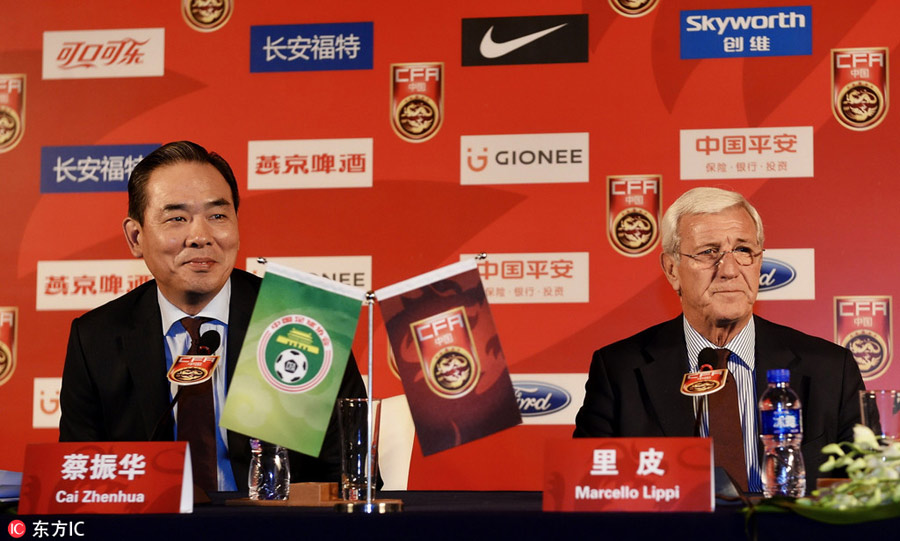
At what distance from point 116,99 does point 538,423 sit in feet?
6.82

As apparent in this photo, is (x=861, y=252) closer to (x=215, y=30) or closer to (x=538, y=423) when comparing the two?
(x=538, y=423)

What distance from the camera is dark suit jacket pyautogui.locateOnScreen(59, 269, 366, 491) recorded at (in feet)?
8.61

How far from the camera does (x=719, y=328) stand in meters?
2.78

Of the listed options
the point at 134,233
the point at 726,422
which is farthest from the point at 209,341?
the point at 726,422

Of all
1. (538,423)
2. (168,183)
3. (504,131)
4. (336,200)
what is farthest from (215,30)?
(538,423)

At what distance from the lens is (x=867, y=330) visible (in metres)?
3.70

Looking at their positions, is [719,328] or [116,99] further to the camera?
[116,99]

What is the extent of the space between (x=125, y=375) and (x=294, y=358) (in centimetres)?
110

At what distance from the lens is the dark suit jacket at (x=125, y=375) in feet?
8.61

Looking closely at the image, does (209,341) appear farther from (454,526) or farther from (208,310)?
(454,526)

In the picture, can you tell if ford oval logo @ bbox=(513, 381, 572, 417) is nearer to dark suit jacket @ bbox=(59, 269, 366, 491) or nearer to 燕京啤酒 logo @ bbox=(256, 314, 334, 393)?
dark suit jacket @ bbox=(59, 269, 366, 491)

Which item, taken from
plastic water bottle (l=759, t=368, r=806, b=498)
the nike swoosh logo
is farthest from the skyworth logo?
plastic water bottle (l=759, t=368, r=806, b=498)

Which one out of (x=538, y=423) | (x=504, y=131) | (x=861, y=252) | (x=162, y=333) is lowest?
(x=538, y=423)

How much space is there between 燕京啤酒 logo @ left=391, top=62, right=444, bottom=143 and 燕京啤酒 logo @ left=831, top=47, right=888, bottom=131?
4.68 ft
